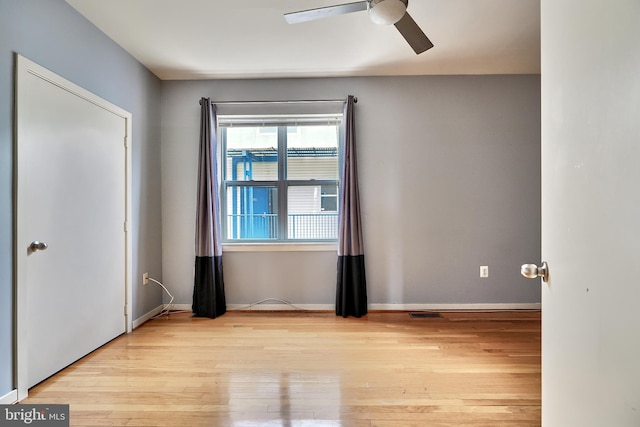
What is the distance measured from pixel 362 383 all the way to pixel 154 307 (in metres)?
2.32

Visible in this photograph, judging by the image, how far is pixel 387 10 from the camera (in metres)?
1.71

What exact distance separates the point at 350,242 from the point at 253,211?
1145 millimetres

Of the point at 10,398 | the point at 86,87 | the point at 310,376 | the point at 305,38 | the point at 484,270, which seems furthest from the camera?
the point at 484,270

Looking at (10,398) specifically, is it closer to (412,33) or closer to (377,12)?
(377,12)

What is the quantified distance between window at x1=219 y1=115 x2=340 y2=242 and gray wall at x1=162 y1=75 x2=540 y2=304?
14.0 inches

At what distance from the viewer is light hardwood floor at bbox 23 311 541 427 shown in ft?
5.09

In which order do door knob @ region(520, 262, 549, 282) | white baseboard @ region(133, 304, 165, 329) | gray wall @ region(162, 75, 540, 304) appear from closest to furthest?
door knob @ region(520, 262, 549, 282)
white baseboard @ region(133, 304, 165, 329)
gray wall @ region(162, 75, 540, 304)

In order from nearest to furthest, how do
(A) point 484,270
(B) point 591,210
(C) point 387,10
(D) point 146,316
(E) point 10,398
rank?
(B) point 591,210 < (E) point 10,398 < (C) point 387,10 < (D) point 146,316 < (A) point 484,270

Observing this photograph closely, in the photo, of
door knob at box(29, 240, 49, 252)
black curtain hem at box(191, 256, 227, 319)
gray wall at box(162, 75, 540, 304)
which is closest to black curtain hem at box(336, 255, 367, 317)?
gray wall at box(162, 75, 540, 304)

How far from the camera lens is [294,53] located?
271cm

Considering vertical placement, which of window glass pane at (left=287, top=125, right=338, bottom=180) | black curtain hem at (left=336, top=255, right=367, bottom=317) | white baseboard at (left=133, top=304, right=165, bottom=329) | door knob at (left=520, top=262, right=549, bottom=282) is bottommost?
white baseboard at (left=133, top=304, right=165, bottom=329)

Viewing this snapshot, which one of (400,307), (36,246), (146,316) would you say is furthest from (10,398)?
(400,307)

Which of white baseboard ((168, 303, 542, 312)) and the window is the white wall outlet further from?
the window

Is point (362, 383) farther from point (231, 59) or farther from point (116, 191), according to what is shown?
point (231, 59)
